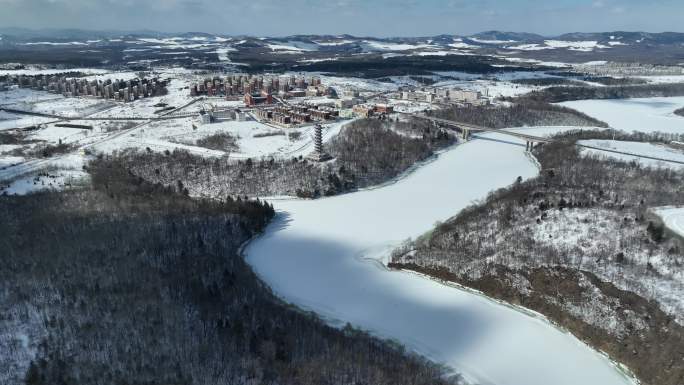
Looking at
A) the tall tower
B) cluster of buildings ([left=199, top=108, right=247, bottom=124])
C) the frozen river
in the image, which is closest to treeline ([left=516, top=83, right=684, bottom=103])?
cluster of buildings ([left=199, top=108, right=247, bottom=124])

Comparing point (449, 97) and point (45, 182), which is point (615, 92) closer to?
point (449, 97)

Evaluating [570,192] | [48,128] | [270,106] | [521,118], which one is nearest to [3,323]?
[570,192]

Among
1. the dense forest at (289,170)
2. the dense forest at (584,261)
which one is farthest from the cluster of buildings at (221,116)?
the dense forest at (584,261)

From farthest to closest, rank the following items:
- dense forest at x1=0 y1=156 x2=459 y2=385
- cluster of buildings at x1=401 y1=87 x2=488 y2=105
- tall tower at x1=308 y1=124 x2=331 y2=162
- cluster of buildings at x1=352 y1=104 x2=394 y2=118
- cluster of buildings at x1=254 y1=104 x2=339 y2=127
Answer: cluster of buildings at x1=401 y1=87 x2=488 y2=105, cluster of buildings at x1=352 y1=104 x2=394 y2=118, cluster of buildings at x1=254 y1=104 x2=339 y2=127, tall tower at x1=308 y1=124 x2=331 y2=162, dense forest at x1=0 y1=156 x2=459 y2=385

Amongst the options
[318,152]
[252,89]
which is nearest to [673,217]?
[318,152]

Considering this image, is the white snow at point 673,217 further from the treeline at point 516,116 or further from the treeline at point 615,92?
the treeline at point 615,92

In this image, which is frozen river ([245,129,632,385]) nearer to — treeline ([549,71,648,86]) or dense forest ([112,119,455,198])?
dense forest ([112,119,455,198])
